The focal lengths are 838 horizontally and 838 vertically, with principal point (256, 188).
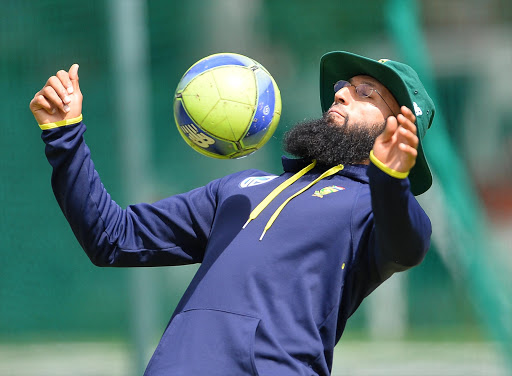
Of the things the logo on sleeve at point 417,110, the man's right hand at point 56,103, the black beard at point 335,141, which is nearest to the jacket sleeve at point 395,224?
the black beard at point 335,141

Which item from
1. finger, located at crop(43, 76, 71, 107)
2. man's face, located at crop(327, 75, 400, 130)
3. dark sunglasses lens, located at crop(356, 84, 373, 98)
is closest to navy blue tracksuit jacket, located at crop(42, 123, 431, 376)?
finger, located at crop(43, 76, 71, 107)

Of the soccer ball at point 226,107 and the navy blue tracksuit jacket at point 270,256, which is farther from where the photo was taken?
the soccer ball at point 226,107

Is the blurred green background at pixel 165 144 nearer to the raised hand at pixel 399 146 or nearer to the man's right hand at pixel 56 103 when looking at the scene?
the man's right hand at pixel 56 103

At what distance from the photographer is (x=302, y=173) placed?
3.23 metres

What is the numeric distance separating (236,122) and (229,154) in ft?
0.54

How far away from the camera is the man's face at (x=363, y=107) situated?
330 centimetres

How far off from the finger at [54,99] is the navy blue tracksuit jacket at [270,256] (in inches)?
3.3

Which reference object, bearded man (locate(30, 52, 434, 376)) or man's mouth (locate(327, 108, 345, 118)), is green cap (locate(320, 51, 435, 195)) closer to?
bearded man (locate(30, 52, 434, 376))

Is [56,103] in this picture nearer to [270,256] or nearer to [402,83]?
[270,256]

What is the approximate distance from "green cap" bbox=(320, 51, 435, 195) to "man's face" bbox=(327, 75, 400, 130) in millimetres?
35

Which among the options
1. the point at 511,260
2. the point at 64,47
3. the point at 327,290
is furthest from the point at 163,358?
the point at 64,47

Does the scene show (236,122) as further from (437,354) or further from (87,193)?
(437,354)

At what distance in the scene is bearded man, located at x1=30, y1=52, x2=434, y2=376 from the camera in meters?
2.74

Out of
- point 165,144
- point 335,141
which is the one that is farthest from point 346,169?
point 165,144
